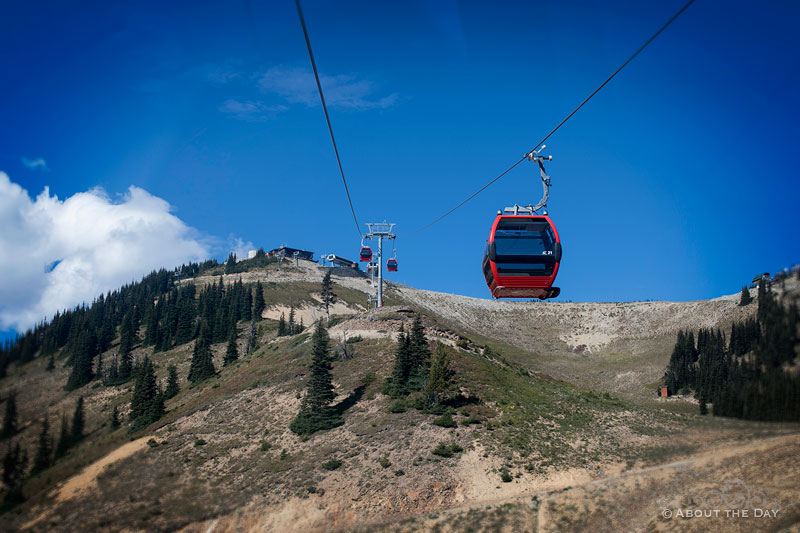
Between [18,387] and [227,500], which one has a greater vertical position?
[18,387]

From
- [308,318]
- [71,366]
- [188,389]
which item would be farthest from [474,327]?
[71,366]

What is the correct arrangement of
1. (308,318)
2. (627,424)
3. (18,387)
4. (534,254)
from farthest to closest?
(308,318), (627,424), (534,254), (18,387)

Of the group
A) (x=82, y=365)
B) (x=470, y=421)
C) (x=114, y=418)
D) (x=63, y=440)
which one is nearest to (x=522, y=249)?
(x=114, y=418)

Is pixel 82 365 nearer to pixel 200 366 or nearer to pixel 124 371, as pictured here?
pixel 124 371

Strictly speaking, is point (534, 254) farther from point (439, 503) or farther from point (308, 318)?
point (308, 318)

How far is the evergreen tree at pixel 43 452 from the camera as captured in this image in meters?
14.5

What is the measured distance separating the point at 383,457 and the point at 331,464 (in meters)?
4.51

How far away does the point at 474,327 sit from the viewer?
18912cm

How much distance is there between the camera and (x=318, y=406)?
167 ft

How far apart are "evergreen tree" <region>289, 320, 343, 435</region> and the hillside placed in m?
1.23

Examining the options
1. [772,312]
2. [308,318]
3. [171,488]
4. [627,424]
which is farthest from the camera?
[308,318]

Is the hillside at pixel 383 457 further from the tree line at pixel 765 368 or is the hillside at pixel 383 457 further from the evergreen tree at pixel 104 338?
the tree line at pixel 765 368

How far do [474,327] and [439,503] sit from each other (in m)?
154

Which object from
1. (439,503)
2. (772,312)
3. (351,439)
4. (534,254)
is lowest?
(439,503)
